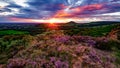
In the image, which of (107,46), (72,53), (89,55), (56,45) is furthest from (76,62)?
(107,46)

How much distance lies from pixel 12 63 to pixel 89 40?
618 cm

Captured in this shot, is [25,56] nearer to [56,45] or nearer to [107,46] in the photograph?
[56,45]

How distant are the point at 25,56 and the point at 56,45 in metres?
1.78

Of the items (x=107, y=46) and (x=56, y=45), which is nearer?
(x=56, y=45)

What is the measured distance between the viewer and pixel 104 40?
44.4 ft

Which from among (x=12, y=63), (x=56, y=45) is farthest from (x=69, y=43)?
(x=12, y=63)

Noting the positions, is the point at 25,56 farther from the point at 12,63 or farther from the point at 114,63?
the point at 114,63

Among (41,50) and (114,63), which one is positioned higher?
(41,50)

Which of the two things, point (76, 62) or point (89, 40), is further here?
point (89, 40)

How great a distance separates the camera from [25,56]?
32.1ft

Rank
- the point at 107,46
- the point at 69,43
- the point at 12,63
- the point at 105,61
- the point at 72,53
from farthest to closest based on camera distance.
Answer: the point at 107,46 → the point at 69,43 → the point at 105,61 → the point at 72,53 → the point at 12,63

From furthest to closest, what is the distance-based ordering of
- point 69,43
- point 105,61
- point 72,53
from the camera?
point 69,43 < point 105,61 < point 72,53

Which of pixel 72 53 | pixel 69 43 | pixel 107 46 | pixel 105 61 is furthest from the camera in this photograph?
pixel 107 46

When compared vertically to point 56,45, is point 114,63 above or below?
below
